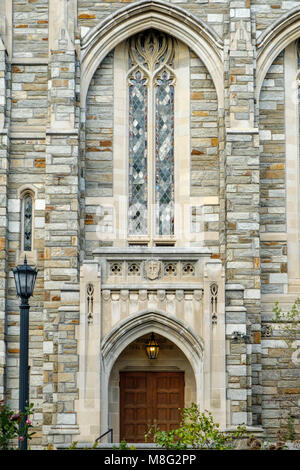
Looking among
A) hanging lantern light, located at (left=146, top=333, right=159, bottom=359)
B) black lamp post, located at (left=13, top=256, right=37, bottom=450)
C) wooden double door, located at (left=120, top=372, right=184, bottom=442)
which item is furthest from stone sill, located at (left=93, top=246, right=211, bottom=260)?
black lamp post, located at (left=13, top=256, right=37, bottom=450)

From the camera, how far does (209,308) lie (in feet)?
62.8

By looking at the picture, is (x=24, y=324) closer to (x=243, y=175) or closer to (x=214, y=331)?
(x=214, y=331)

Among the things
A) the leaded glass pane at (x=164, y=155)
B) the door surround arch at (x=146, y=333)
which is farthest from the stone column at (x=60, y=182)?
the leaded glass pane at (x=164, y=155)

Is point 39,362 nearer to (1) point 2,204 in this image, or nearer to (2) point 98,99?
(1) point 2,204

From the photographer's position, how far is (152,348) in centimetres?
2044

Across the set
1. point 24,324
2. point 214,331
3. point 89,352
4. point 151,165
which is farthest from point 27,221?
point 24,324

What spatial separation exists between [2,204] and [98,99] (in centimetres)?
307

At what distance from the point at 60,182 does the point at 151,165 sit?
2.24m

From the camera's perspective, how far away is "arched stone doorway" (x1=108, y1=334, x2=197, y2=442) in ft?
67.4

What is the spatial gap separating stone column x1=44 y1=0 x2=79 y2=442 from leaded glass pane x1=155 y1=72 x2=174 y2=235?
1990 millimetres

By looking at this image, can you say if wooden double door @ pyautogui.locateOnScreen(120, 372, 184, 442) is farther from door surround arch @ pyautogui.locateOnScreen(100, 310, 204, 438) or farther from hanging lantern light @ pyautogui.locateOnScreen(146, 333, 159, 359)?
door surround arch @ pyautogui.locateOnScreen(100, 310, 204, 438)

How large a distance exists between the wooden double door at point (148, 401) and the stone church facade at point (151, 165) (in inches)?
1.0
